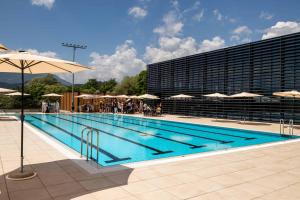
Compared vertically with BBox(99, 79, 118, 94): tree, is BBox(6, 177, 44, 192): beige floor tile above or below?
below

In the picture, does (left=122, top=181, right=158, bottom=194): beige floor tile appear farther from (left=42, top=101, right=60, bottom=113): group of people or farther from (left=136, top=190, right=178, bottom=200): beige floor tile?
(left=42, top=101, right=60, bottom=113): group of people

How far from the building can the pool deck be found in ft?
37.8

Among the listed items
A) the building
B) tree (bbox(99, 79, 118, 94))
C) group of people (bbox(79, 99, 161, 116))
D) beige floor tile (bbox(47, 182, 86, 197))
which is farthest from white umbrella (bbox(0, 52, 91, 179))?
tree (bbox(99, 79, 118, 94))

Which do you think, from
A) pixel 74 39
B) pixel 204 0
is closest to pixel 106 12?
pixel 204 0

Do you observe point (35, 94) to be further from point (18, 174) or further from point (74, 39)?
point (18, 174)

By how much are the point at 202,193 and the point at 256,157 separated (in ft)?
10.8

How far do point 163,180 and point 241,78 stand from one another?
647 inches

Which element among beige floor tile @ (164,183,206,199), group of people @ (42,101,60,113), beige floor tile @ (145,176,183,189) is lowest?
beige floor tile @ (164,183,206,199)

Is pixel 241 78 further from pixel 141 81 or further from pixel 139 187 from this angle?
pixel 141 81

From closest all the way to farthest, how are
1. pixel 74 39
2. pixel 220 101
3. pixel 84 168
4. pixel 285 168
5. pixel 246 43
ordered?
pixel 84 168
pixel 285 168
pixel 246 43
pixel 220 101
pixel 74 39

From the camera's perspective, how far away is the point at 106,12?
19.3m

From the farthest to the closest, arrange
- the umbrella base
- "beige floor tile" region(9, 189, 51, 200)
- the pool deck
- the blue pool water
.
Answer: the blue pool water
the umbrella base
the pool deck
"beige floor tile" region(9, 189, 51, 200)

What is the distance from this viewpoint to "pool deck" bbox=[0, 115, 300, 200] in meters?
3.84

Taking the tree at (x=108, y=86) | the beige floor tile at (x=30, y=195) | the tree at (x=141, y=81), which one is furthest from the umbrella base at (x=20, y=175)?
the tree at (x=108, y=86)
